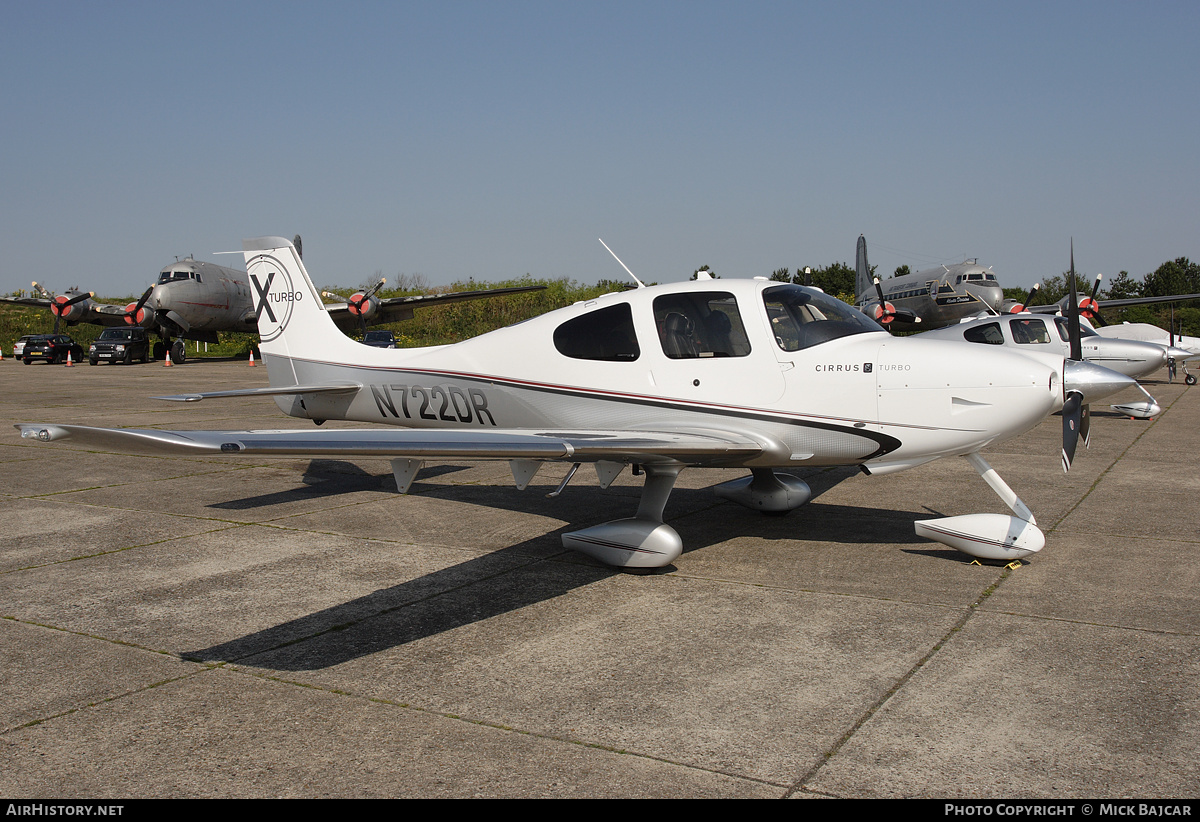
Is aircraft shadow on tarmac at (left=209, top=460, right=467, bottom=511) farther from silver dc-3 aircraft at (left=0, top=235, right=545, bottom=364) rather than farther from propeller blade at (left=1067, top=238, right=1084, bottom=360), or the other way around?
silver dc-3 aircraft at (left=0, top=235, right=545, bottom=364)

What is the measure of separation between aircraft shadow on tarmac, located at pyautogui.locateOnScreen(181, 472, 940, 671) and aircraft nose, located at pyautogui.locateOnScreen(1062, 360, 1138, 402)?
1.64 meters

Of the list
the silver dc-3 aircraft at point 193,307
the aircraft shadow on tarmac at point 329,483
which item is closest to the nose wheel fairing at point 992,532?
the aircraft shadow on tarmac at point 329,483

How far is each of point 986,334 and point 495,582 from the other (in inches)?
508

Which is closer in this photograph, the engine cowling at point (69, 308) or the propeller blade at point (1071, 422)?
the propeller blade at point (1071, 422)

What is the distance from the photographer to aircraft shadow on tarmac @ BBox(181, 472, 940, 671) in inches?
191

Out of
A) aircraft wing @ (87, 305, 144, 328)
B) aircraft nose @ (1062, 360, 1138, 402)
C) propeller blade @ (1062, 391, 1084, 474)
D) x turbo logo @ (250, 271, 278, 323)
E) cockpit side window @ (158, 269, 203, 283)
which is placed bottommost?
propeller blade @ (1062, 391, 1084, 474)

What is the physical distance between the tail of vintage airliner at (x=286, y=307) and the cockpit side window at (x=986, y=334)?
39.1ft

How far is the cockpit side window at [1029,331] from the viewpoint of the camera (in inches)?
609

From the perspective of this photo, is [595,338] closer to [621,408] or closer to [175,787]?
[621,408]

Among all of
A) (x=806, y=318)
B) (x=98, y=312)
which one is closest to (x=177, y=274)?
(x=98, y=312)

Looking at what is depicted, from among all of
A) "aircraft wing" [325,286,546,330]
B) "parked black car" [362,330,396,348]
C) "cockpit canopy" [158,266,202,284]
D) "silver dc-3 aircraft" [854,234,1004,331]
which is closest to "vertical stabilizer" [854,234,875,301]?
"silver dc-3 aircraft" [854,234,1004,331]

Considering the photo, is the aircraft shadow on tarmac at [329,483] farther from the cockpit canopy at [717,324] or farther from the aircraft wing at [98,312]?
the aircraft wing at [98,312]

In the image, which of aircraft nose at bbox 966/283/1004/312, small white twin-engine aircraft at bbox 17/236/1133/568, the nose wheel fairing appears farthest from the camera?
aircraft nose at bbox 966/283/1004/312

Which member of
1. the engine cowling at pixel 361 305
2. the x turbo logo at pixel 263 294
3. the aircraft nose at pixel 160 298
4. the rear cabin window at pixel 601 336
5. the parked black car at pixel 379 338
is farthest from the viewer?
the engine cowling at pixel 361 305
